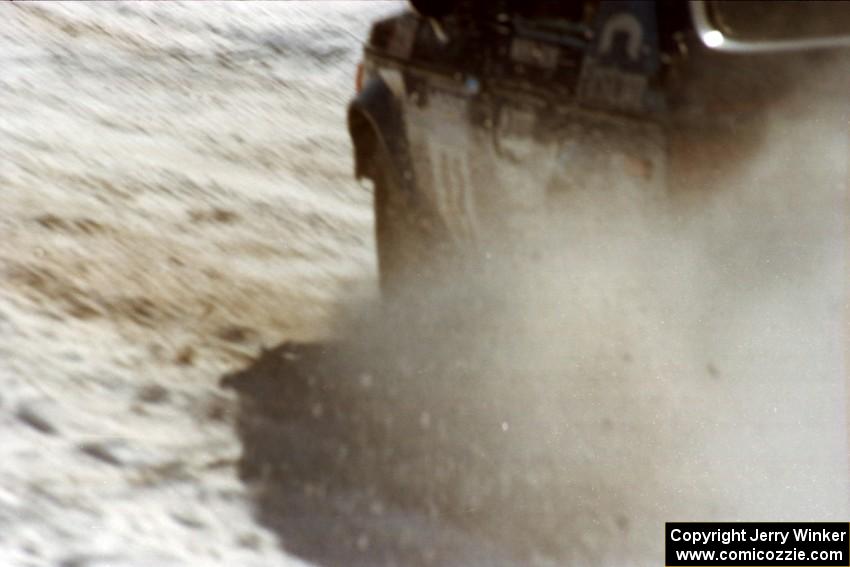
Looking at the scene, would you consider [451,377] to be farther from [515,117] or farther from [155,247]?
[155,247]

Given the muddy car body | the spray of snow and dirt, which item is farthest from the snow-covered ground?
the muddy car body

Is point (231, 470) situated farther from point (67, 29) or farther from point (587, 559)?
point (67, 29)

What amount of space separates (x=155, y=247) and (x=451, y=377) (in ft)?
5.43

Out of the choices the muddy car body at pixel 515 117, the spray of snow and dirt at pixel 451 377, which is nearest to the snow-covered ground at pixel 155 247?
the spray of snow and dirt at pixel 451 377

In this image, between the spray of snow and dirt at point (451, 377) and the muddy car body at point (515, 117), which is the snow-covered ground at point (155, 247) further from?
the muddy car body at point (515, 117)

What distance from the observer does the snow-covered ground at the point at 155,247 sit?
120 inches

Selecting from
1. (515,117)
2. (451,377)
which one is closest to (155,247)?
(451,377)

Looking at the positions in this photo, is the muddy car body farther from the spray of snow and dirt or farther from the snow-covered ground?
the snow-covered ground

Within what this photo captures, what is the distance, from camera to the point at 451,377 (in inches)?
155

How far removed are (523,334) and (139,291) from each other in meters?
1.71

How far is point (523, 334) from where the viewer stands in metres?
3.75

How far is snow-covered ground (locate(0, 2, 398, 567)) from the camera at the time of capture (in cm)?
304

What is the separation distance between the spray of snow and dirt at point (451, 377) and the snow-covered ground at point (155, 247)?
2cm

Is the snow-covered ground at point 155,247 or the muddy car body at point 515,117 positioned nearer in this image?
the muddy car body at point 515,117
